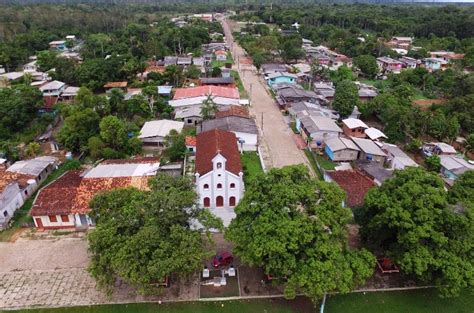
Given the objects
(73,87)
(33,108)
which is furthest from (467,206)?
(73,87)

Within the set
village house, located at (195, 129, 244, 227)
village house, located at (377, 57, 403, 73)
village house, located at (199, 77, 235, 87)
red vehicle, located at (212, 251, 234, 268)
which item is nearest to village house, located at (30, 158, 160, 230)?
village house, located at (195, 129, 244, 227)

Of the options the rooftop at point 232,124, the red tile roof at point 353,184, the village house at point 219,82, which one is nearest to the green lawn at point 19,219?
the rooftop at point 232,124

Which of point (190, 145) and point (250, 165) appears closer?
point (250, 165)

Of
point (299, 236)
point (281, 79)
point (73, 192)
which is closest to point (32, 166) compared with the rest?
point (73, 192)

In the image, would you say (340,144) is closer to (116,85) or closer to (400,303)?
(400,303)

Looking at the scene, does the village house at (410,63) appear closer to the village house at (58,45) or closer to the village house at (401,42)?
the village house at (401,42)
